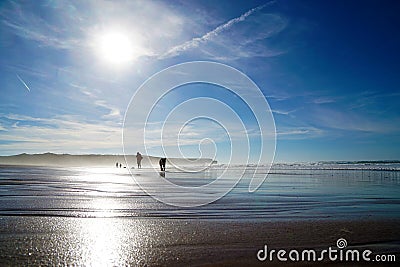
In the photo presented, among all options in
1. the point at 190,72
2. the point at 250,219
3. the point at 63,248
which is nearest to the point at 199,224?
the point at 250,219

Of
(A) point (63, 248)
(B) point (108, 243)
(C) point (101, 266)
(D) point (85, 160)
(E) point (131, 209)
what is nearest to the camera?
(C) point (101, 266)

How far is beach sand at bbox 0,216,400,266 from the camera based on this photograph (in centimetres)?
454

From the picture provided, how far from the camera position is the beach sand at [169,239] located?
179 inches

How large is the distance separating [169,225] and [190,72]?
13.5 m

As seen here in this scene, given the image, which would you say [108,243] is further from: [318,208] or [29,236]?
[318,208]

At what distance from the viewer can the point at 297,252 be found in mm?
5090

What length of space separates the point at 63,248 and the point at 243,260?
2.64 metres

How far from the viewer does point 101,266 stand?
4.23m

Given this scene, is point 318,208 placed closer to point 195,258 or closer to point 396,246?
point 396,246

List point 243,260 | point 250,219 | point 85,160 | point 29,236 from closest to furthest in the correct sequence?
point 243,260, point 29,236, point 250,219, point 85,160

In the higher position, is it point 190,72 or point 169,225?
point 190,72

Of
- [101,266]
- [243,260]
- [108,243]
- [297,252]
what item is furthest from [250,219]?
[101,266]

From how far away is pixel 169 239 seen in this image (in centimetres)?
561

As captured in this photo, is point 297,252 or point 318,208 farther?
point 318,208
